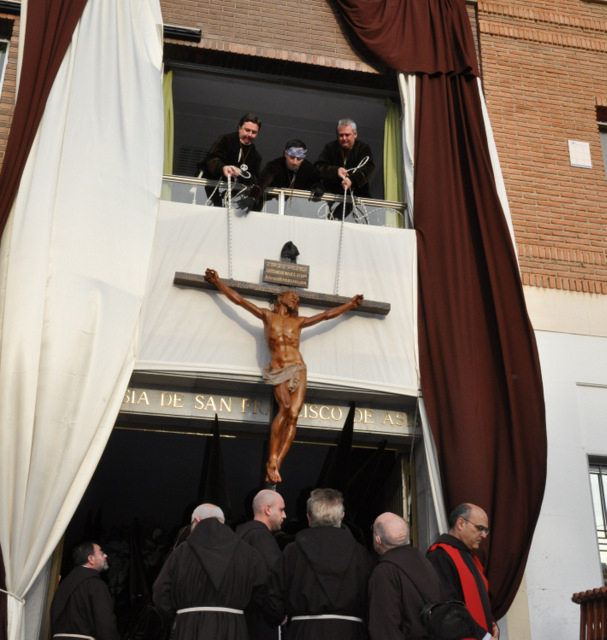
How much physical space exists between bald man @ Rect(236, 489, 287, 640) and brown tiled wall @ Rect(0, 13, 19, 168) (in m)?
4.99

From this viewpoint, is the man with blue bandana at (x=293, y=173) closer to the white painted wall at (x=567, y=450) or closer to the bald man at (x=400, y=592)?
the white painted wall at (x=567, y=450)

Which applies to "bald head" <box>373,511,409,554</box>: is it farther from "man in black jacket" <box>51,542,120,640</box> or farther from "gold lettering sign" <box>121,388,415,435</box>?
"gold lettering sign" <box>121,388,415,435</box>

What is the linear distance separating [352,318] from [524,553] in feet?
9.21

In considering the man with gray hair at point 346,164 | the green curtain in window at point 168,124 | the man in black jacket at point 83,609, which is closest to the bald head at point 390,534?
the man in black jacket at point 83,609

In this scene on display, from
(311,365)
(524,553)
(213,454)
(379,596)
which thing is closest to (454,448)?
(524,553)

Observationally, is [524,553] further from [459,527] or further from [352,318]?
[352,318]

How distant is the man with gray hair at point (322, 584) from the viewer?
5.04m

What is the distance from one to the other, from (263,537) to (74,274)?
10.5 ft

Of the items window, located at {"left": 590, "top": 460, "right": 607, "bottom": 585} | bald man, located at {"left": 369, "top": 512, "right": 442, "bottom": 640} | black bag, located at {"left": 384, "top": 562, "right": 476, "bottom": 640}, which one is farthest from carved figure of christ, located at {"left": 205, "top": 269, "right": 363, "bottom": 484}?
window, located at {"left": 590, "top": 460, "right": 607, "bottom": 585}

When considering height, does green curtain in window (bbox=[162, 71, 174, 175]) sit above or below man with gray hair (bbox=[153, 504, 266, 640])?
above

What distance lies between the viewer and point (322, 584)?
5051 millimetres

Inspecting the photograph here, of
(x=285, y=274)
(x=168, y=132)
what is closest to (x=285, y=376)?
(x=285, y=274)

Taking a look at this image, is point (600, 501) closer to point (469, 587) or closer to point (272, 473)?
point (469, 587)

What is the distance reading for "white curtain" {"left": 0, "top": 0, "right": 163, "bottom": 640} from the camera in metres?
6.74
